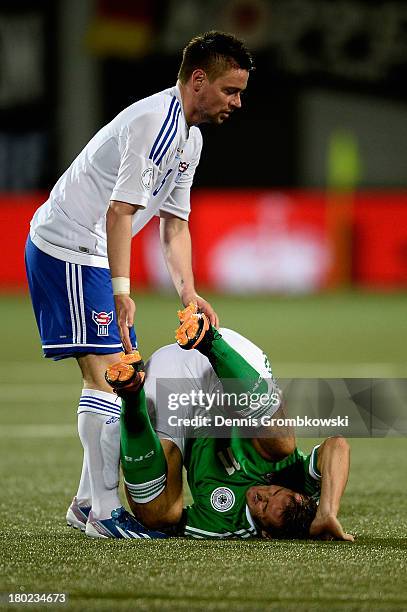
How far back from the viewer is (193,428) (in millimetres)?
4902

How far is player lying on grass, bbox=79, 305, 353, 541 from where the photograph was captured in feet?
15.0

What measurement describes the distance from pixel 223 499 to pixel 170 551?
391 mm

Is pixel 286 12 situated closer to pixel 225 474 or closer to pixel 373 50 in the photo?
pixel 373 50

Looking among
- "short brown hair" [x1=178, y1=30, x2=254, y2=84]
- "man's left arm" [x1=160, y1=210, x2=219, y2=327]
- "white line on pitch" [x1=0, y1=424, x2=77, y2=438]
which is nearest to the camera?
"short brown hair" [x1=178, y1=30, x2=254, y2=84]

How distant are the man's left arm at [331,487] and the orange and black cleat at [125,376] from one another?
74cm

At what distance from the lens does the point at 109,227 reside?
4.58 metres

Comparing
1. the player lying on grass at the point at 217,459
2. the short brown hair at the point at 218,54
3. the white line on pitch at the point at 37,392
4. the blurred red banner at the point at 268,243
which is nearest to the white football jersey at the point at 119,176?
the short brown hair at the point at 218,54

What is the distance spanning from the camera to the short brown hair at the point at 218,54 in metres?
4.66

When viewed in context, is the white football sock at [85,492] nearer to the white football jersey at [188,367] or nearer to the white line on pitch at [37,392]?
the white football jersey at [188,367]

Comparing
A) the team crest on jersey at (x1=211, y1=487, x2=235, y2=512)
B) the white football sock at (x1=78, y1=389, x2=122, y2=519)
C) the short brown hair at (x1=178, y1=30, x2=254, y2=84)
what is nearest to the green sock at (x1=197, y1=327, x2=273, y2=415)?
the team crest on jersey at (x1=211, y1=487, x2=235, y2=512)

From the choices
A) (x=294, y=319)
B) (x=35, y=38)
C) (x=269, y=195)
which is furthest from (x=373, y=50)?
(x=294, y=319)

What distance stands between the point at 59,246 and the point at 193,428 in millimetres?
887

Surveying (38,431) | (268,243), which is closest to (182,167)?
(38,431)

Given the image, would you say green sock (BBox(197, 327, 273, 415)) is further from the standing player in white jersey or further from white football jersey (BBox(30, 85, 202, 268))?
white football jersey (BBox(30, 85, 202, 268))
